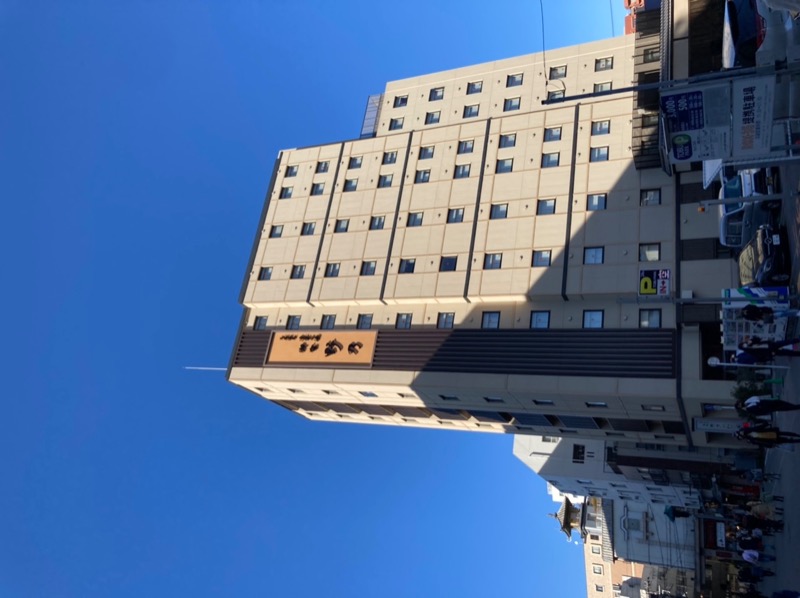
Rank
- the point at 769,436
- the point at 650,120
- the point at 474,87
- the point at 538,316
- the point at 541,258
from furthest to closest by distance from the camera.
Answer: the point at 474,87
the point at 541,258
the point at 538,316
the point at 650,120
the point at 769,436

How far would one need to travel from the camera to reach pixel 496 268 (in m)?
34.2

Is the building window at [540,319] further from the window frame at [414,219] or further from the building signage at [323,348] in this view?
the window frame at [414,219]

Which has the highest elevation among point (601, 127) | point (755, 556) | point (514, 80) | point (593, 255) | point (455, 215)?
point (514, 80)

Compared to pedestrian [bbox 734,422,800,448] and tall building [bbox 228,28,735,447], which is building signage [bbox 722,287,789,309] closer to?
tall building [bbox 228,28,735,447]

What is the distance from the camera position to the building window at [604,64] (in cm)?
3894

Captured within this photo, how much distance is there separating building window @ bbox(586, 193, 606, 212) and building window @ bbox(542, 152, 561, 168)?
→ 378 centimetres

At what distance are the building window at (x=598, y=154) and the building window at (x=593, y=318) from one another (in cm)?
1017

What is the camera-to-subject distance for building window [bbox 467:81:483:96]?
43.6m

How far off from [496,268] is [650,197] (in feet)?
32.2

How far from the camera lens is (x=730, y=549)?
1831 inches

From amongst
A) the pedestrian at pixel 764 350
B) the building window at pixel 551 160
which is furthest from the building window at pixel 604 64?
the pedestrian at pixel 764 350

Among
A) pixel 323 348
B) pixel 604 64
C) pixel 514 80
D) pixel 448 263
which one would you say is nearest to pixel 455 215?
pixel 448 263

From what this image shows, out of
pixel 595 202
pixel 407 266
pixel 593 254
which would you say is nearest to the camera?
pixel 593 254

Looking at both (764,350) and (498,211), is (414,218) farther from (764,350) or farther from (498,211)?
(764,350)
